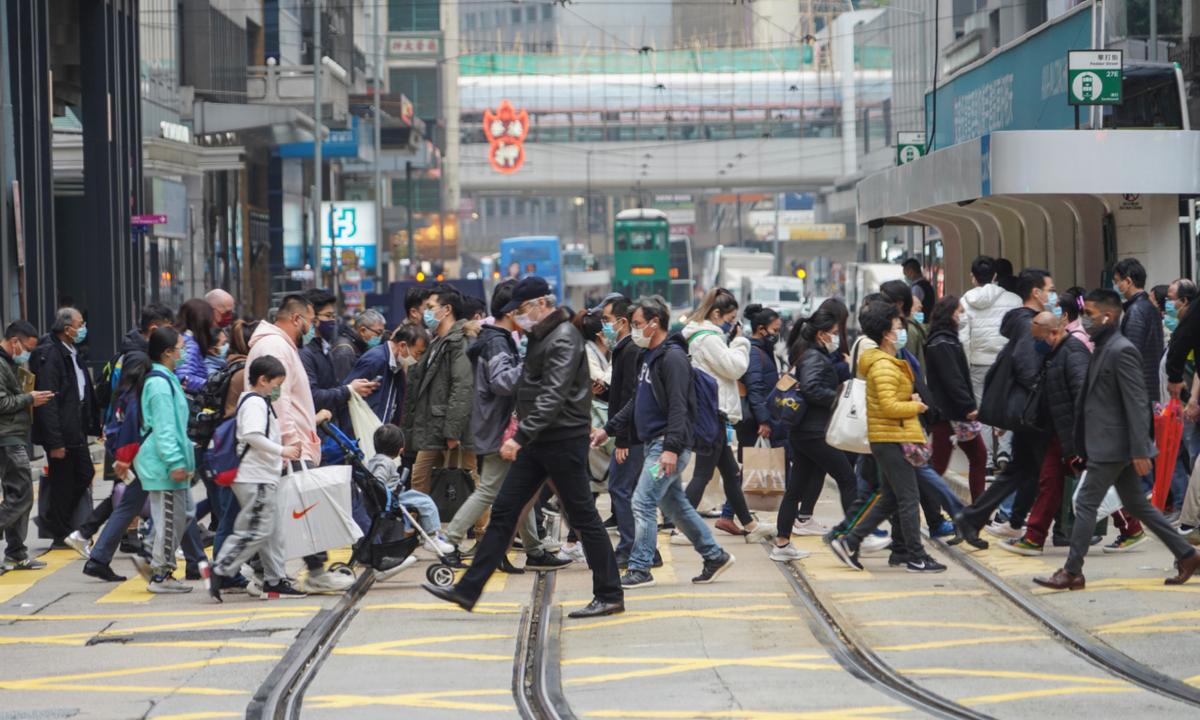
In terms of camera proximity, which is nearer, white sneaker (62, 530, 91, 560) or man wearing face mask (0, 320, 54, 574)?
man wearing face mask (0, 320, 54, 574)

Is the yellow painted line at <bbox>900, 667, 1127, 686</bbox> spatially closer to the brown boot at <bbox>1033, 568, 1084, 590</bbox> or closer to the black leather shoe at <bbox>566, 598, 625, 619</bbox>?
the black leather shoe at <bbox>566, 598, 625, 619</bbox>

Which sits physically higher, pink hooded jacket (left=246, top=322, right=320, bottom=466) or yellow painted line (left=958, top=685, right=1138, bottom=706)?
pink hooded jacket (left=246, top=322, right=320, bottom=466)

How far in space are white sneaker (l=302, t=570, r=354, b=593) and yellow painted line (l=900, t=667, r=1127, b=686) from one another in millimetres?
4034

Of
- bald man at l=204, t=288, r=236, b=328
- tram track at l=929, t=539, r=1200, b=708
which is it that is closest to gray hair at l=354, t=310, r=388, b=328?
bald man at l=204, t=288, r=236, b=328

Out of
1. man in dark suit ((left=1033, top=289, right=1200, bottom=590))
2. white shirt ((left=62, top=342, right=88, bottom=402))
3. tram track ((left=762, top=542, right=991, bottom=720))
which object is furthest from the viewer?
white shirt ((left=62, top=342, right=88, bottom=402))

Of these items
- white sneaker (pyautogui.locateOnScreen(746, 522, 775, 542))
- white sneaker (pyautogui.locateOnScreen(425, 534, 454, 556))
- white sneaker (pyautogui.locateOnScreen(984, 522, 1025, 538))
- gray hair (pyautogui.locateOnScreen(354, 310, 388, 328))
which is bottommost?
white sneaker (pyautogui.locateOnScreen(746, 522, 775, 542))

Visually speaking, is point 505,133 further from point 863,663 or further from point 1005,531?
point 863,663

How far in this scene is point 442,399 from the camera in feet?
40.8

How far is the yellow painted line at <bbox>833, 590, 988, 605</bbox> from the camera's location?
10.5m

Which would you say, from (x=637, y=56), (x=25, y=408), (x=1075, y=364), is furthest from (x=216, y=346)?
(x=637, y=56)

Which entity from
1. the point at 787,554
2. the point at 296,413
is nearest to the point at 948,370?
the point at 787,554

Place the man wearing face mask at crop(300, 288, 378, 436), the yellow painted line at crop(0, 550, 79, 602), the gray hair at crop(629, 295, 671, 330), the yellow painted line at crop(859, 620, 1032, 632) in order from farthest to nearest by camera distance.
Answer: the man wearing face mask at crop(300, 288, 378, 436) < the yellow painted line at crop(0, 550, 79, 602) < the gray hair at crop(629, 295, 671, 330) < the yellow painted line at crop(859, 620, 1032, 632)

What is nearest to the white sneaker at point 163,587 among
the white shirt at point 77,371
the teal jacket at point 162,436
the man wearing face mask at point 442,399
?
the teal jacket at point 162,436

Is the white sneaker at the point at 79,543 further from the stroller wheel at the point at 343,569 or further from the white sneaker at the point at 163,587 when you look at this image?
the stroller wheel at the point at 343,569
